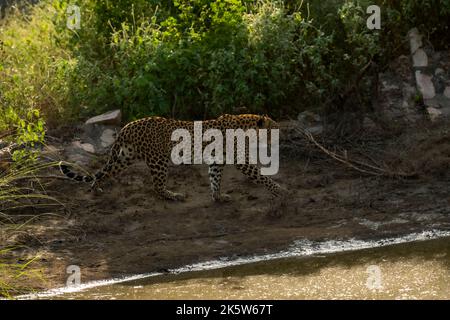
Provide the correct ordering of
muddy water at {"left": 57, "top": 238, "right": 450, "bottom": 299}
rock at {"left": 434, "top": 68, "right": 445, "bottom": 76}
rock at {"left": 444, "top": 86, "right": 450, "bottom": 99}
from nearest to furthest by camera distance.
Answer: muddy water at {"left": 57, "top": 238, "right": 450, "bottom": 299}, rock at {"left": 444, "top": 86, "right": 450, "bottom": 99}, rock at {"left": 434, "top": 68, "right": 445, "bottom": 76}

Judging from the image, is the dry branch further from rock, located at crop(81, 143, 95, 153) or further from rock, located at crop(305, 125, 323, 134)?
rock, located at crop(81, 143, 95, 153)

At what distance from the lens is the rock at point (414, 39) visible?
12398mm

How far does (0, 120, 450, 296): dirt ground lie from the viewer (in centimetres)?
875

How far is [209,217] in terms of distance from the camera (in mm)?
9688

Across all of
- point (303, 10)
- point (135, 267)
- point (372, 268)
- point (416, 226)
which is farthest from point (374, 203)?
point (303, 10)

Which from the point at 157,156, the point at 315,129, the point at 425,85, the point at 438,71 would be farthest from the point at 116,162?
the point at 438,71

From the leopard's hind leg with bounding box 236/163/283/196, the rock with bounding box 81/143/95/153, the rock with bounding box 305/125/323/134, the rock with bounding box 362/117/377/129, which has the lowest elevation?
the leopard's hind leg with bounding box 236/163/283/196

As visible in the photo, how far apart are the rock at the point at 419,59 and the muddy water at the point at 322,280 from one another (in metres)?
4.16

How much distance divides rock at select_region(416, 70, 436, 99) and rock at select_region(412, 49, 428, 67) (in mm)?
144

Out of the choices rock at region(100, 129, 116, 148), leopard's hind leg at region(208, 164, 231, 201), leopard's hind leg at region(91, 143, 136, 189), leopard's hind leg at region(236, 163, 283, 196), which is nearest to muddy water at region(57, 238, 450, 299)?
leopard's hind leg at region(236, 163, 283, 196)

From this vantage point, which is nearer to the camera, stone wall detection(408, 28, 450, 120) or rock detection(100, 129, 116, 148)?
rock detection(100, 129, 116, 148)

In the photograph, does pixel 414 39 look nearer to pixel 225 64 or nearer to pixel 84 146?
pixel 225 64

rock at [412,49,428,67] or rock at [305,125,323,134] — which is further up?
rock at [412,49,428,67]

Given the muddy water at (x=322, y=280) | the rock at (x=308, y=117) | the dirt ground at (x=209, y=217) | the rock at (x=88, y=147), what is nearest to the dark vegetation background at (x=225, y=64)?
the rock at (x=308, y=117)
